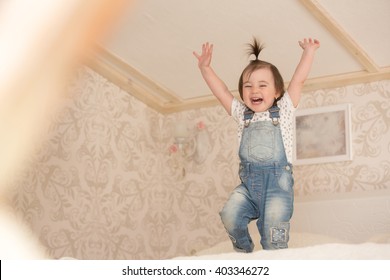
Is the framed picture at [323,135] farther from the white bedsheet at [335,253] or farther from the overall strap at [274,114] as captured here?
the white bedsheet at [335,253]

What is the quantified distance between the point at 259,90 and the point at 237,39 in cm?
85

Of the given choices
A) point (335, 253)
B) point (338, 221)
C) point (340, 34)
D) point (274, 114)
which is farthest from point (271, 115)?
point (338, 221)

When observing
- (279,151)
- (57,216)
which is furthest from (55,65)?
(279,151)

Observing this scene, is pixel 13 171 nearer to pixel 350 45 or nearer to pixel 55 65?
pixel 55 65

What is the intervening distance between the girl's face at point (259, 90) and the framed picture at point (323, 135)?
1.09 metres

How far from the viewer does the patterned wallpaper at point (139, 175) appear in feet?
7.99

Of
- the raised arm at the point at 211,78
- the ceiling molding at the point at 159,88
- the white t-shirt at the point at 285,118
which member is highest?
the ceiling molding at the point at 159,88

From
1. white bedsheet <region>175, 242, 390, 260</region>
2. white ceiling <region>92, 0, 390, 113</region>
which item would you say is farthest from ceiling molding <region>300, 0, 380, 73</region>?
white bedsheet <region>175, 242, 390, 260</region>

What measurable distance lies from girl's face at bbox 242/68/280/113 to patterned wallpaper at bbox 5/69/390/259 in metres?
1.07

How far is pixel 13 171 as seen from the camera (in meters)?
2.28

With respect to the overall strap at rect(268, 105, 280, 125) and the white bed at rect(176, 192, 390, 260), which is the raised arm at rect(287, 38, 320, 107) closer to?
the overall strap at rect(268, 105, 280, 125)

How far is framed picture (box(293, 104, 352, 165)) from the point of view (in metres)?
2.58

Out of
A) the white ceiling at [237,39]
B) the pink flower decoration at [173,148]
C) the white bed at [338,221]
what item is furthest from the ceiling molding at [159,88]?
the white bed at [338,221]

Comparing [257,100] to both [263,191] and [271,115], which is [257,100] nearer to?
[271,115]
